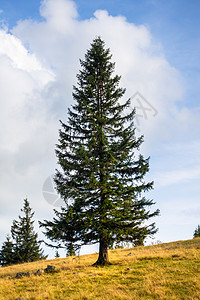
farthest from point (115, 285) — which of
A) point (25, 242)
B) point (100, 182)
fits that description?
point (25, 242)

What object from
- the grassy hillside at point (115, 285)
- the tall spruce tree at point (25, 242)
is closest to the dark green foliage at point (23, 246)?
the tall spruce tree at point (25, 242)

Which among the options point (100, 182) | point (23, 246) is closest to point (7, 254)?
point (23, 246)

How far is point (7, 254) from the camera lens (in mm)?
36406

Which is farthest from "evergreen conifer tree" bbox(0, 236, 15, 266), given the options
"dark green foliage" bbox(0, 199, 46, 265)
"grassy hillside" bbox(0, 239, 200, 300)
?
"grassy hillside" bbox(0, 239, 200, 300)

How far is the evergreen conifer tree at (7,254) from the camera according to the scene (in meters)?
35.8

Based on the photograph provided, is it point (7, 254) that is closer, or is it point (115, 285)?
point (115, 285)

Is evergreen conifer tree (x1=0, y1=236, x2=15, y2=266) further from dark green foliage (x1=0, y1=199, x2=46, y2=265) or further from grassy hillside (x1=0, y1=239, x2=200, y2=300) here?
grassy hillside (x1=0, y1=239, x2=200, y2=300)

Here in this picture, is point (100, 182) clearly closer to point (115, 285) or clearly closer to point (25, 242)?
point (115, 285)

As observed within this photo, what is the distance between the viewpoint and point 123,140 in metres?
14.5

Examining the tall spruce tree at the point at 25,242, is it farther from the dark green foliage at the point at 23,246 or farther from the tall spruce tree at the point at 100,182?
the tall spruce tree at the point at 100,182

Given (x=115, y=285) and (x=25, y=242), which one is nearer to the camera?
(x=115, y=285)

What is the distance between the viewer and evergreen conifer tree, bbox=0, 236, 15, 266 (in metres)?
35.8

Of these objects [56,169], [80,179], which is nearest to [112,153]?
[80,179]

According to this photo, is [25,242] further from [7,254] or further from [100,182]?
[100,182]
